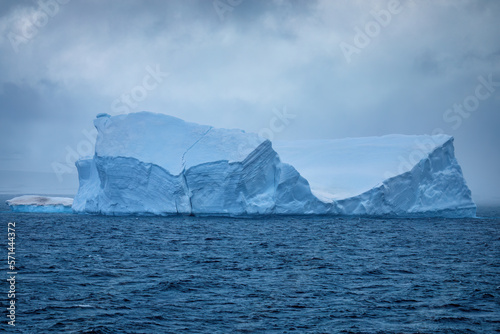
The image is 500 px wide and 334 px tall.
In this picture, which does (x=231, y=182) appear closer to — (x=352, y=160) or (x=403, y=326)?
(x=352, y=160)

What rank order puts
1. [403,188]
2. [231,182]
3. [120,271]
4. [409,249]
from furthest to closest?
[403,188] → [231,182] → [409,249] → [120,271]

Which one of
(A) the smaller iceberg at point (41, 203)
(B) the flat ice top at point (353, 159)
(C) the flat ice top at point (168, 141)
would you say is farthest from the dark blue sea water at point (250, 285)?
(A) the smaller iceberg at point (41, 203)

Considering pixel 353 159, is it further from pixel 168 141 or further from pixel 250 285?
pixel 250 285

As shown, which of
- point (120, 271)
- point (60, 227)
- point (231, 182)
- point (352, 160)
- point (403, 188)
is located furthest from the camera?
point (352, 160)

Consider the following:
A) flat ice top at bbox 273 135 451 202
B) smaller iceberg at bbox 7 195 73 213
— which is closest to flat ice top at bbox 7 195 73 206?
smaller iceberg at bbox 7 195 73 213

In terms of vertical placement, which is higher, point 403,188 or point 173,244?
point 403,188

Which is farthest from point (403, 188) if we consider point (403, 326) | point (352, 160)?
point (403, 326)

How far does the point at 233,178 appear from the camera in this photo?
24953mm

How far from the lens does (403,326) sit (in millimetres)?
7930

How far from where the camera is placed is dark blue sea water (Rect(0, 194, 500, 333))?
26.3 feet

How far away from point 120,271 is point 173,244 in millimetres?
5300

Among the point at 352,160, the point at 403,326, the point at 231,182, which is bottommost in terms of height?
the point at 403,326

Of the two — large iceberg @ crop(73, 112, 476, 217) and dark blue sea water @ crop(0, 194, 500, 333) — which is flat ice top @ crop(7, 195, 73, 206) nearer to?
large iceberg @ crop(73, 112, 476, 217)

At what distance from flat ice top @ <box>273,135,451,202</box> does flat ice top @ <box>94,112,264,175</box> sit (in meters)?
5.17
